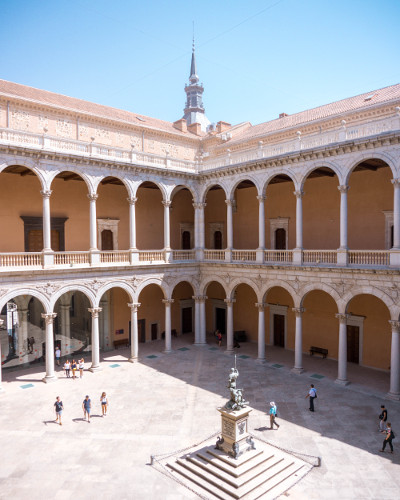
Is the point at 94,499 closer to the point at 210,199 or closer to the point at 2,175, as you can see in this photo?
the point at 2,175

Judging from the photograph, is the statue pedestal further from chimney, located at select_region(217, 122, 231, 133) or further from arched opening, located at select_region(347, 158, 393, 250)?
chimney, located at select_region(217, 122, 231, 133)

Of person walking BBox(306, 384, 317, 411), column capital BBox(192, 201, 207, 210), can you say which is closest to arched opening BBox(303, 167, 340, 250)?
column capital BBox(192, 201, 207, 210)

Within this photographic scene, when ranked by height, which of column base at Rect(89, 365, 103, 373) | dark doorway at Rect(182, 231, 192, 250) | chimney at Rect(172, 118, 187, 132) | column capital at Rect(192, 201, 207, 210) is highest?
chimney at Rect(172, 118, 187, 132)

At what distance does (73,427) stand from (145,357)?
9037mm

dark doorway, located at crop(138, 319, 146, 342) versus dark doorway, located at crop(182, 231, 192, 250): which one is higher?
dark doorway, located at crop(182, 231, 192, 250)

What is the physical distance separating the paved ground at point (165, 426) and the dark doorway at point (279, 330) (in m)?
2.74

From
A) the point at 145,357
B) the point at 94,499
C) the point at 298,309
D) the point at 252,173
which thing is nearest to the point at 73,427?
the point at 94,499

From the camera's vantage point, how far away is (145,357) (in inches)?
938

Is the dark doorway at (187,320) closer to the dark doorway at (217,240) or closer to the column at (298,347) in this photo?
the dark doorway at (217,240)

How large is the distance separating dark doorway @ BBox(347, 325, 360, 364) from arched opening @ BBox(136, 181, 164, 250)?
1364cm

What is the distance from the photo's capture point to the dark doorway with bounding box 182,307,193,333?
29.4 meters

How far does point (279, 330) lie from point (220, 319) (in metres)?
5.17

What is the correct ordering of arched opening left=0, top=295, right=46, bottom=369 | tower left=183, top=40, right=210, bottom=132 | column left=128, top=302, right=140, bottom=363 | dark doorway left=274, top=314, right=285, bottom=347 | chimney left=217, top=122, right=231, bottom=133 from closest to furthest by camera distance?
arched opening left=0, top=295, right=46, bottom=369 → column left=128, top=302, right=140, bottom=363 → dark doorway left=274, top=314, right=285, bottom=347 → chimney left=217, top=122, right=231, bottom=133 → tower left=183, top=40, right=210, bottom=132

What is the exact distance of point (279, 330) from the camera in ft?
84.5
